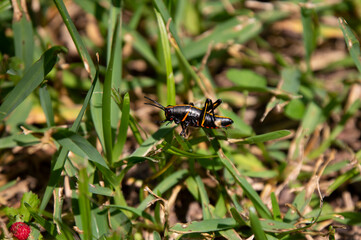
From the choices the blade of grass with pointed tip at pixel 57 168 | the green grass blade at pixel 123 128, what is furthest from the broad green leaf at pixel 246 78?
the blade of grass with pointed tip at pixel 57 168

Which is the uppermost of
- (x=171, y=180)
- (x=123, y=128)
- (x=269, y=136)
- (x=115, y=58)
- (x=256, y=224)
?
(x=115, y=58)

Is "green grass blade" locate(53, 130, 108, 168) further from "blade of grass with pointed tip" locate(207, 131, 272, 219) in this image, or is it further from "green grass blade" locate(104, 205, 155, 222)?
"blade of grass with pointed tip" locate(207, 131, 272, 219)

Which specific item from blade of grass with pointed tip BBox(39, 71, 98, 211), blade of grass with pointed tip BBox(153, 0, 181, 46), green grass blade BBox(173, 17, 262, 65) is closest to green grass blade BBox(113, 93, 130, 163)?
blade of grass with pointed tip BBox(39, 71, 98, 211)

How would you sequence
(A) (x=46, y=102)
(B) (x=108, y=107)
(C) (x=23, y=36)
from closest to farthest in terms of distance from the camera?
(B) (x=108, y=107) → (A) (x=46, y=102) → (C) (x=23, y=36)

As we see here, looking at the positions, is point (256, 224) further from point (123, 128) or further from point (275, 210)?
point (123, 128)

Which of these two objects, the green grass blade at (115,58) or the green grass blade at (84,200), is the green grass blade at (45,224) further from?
the green grass blade at (115,58)

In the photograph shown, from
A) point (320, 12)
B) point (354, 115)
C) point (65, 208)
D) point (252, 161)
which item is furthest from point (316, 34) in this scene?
point (65, 208)

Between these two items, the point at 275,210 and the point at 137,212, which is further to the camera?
the point at 275,210

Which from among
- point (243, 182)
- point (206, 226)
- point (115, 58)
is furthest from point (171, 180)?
point (115, 58)
